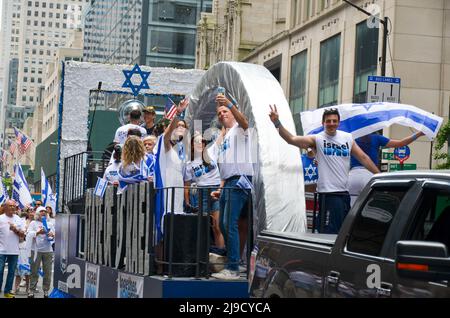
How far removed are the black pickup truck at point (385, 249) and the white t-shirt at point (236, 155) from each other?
3175 millimetres

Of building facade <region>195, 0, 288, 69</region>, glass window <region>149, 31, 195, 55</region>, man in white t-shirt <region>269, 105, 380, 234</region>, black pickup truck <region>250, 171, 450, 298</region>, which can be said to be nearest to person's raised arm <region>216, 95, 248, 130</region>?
man in white t-shirt <region>269, 105, 380, 234</region>

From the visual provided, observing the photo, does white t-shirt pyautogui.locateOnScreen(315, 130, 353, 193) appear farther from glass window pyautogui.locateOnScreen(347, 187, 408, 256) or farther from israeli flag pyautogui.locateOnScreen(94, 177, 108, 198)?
glass window pyautogui.locateOnScreen(347, 187, 408, 256)

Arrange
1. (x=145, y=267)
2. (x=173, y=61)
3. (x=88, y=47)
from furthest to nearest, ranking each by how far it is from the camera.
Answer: (x=88, y=47) → (x=173, y=61) → (x=145, y=267)

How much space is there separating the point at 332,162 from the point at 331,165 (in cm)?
4

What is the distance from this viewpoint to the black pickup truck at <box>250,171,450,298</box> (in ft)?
15.5

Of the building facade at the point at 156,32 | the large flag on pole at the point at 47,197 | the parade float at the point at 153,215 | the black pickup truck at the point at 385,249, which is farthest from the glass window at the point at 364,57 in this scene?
the black pickup truck at the point at 385,249

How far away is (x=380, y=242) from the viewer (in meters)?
5.55

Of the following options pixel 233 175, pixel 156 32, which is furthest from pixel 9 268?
pixel 156 32

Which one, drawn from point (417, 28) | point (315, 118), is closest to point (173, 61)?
point (417, 28)

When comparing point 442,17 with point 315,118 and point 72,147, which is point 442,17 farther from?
point 315,118

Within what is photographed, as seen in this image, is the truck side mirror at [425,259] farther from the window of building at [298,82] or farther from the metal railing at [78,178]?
the window of building at [298,82]

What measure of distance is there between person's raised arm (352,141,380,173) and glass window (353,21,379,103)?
30.5 m

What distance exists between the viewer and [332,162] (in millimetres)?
9531
